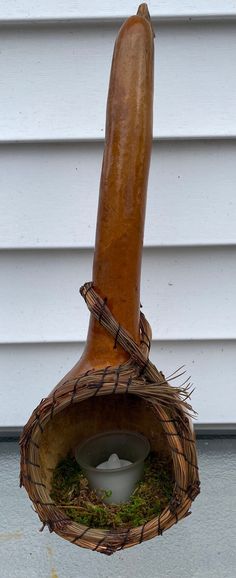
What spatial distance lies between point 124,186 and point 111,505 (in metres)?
0.43

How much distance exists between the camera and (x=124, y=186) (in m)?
0.75

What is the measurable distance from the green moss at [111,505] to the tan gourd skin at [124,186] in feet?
0.58

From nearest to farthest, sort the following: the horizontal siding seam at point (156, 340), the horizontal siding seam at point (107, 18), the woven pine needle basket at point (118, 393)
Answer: the woven pine needle basket at point (118, 393) → the horizontal siding seam at point (107, 18) → the horizontal siding seam at point (156, 340)

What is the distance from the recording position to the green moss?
806 mm

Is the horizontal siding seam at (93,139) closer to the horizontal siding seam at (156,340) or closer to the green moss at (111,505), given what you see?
the horizontal siding seam at (156,340)

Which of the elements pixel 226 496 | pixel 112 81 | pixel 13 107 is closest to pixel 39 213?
pixel 13 107

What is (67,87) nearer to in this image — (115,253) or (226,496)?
(115,253)

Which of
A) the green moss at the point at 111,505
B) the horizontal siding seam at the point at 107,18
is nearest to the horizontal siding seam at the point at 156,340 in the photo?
the green moss at the point at 111,505

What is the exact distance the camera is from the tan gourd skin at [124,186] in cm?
74

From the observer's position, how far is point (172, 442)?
2.41 feet

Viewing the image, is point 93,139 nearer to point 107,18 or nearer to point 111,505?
point 107,18

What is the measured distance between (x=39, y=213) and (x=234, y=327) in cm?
42

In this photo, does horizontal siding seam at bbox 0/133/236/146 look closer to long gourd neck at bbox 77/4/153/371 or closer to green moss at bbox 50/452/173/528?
long gourd neck at bbox 77/4/153/371

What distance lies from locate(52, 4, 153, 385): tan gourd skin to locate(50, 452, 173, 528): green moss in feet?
0.58
